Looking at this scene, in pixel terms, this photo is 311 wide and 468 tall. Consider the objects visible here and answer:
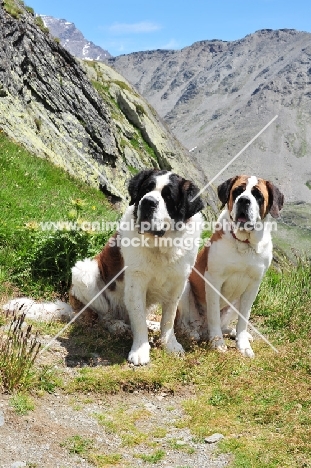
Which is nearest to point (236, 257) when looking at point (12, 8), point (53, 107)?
point (53, 107)

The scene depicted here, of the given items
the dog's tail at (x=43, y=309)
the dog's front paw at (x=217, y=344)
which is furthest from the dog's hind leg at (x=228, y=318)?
the dog's tail at (x=43, y=309)

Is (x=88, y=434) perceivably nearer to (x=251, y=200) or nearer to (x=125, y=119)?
(x=251, y=200)

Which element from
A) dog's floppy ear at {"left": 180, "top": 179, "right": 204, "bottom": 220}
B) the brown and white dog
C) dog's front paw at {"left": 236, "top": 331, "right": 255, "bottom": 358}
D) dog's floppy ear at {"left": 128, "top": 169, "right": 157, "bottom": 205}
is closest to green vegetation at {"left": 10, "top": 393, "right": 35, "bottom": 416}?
the brown and white dog

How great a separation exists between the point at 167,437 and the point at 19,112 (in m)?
15.7

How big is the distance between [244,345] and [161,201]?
7.20 ft

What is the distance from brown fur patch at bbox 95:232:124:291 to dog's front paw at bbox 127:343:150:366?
78 cm

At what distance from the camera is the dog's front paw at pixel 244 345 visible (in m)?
6.07

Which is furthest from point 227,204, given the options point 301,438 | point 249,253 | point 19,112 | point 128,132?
point 128,132

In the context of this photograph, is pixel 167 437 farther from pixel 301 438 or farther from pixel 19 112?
pixel 19 112

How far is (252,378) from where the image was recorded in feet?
17.4

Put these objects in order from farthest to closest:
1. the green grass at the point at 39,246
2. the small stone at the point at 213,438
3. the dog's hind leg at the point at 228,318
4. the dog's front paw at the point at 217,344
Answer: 1. the green grass at the point at 39,246
2. the dog's hind leg at the point at 228,318
3. the dog's front paw at the point at 217,344
4. the small stone at the point at 213,438

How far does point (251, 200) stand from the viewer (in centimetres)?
549

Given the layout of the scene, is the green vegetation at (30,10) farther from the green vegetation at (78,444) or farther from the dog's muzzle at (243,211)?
the green vegetation at (78,444)

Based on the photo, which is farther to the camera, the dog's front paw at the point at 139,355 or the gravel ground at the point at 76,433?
the dog's front paw at the point at 139,355
